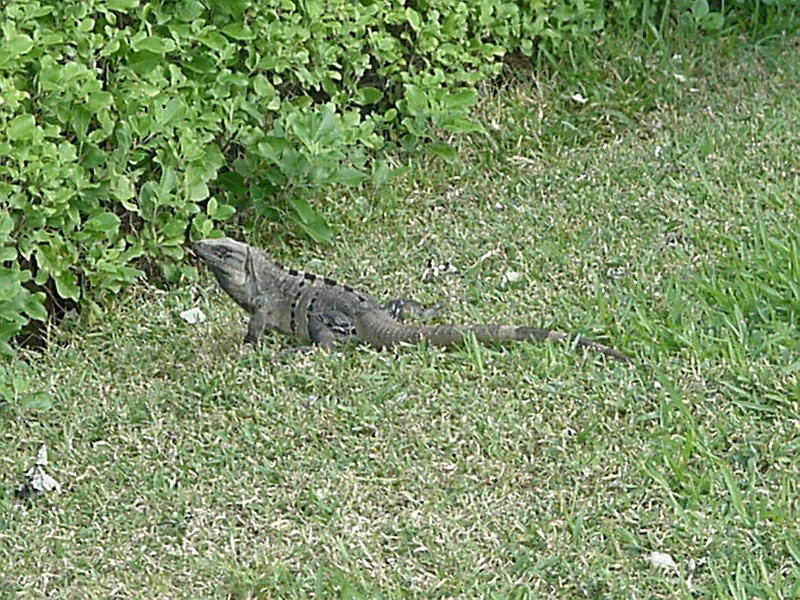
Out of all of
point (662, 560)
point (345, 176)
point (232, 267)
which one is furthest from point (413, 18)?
point (662, 560)

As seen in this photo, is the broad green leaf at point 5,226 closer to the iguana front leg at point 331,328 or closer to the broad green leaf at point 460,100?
the iguana front leg at point 331,328

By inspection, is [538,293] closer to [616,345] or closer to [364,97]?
[616,345]

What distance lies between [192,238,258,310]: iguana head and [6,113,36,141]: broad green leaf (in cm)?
75

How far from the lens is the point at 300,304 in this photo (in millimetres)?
5426

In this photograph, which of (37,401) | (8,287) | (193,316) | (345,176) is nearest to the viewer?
(37,401)

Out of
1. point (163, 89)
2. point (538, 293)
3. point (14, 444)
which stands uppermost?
point (163, 89)

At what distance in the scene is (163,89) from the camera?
229 inches

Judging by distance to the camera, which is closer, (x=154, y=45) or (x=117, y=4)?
(x=117, y=4)

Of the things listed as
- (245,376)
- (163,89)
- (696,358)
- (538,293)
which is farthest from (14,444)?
(696,358)

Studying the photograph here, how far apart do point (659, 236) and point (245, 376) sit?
5.90 feet

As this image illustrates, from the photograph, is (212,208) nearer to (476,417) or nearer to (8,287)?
(8,287)

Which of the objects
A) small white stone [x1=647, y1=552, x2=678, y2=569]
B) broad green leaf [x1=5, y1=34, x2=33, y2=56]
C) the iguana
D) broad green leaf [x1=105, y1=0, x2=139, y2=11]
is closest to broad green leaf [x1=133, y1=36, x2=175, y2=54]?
broad green leaf [x1=105, y1=0, x2=139, y2=11]

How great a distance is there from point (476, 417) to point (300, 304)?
99cm

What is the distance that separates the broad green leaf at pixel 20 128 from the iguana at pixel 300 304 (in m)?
0.74
